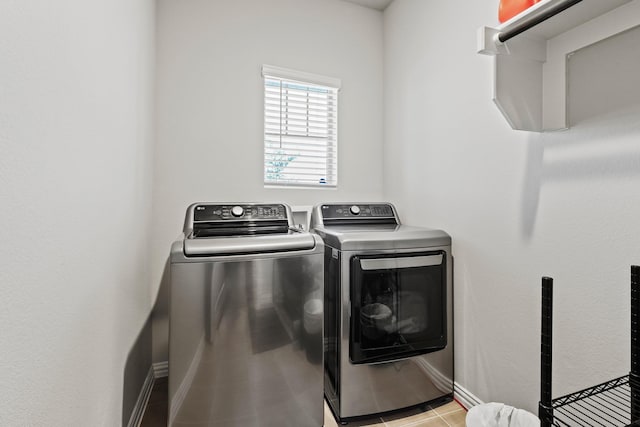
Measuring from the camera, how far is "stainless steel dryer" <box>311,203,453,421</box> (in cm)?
163

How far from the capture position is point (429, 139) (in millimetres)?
2072

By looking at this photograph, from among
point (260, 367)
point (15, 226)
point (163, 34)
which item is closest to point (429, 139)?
point (260, 367)

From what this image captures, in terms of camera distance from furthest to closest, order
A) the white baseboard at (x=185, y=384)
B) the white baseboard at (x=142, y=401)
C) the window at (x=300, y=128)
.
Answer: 1. the window at (x=300, y=128)
2. the white baseboard at (x=142, y=401)
3. the white baseboard at (x=185, y=384)

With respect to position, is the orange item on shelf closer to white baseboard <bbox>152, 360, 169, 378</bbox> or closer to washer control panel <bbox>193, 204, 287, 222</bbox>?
washer control panel <bbox>193, 204, 287, 222</bbox>

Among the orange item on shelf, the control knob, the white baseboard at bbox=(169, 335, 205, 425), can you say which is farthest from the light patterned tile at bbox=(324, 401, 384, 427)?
the orange item on shelf

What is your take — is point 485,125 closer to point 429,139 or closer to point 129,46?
point 429,139

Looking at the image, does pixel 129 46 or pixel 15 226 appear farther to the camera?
pixel 129 46

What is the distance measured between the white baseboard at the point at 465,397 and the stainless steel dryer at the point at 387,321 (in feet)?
0.11

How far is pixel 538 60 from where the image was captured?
130cm

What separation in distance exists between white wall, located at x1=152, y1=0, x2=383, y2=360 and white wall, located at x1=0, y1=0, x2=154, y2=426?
63cm

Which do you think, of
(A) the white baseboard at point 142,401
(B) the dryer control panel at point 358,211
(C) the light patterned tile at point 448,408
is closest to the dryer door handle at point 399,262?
(B) the dryer control panel at point 358,211

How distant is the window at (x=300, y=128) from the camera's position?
7.66ft

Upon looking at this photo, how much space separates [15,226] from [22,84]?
0.94 ft

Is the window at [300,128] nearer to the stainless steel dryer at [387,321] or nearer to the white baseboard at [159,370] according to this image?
the stainless steel dryer at [387,321]
